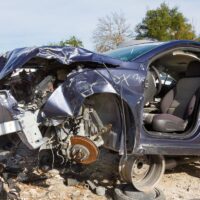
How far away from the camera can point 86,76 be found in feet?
13.0

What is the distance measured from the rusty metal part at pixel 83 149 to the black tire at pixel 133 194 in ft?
2.09

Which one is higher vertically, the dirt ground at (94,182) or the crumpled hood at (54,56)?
the crumpled hood at (54,56)

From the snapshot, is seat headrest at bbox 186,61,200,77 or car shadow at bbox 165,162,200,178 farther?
car shadow at bbox 165,162,200,178

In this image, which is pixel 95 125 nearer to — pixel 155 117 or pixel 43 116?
pixel 43 116

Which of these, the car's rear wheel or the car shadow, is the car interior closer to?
the car's rear wheel

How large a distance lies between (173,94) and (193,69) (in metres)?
0.47

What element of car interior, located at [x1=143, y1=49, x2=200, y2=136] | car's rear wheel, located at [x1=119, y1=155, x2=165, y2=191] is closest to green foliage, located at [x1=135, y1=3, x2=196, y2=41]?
car interior, located at [x1=143, y1=49, x2=200, y2=136]

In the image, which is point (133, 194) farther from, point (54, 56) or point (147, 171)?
point (54, 56)

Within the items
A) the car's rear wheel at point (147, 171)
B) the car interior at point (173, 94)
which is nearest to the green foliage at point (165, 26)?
the car interior at point (173, 94)

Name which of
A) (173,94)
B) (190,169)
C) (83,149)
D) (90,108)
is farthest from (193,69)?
(83,149)

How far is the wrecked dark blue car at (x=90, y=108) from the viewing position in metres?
3.90

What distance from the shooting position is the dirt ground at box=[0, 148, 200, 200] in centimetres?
462

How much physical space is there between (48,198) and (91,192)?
1.87 ft

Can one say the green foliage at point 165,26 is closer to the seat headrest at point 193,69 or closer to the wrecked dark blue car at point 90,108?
the seat headrest at point 193,69
